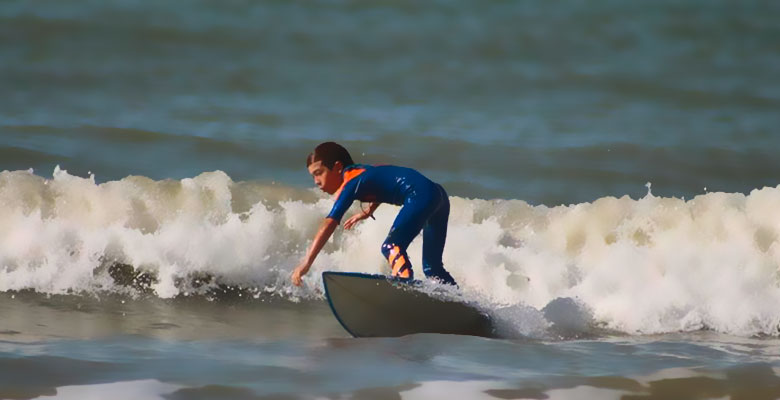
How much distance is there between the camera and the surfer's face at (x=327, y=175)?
6.79 meters

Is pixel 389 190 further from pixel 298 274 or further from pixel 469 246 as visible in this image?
pixel 469 246

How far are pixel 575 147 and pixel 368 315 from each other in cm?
758

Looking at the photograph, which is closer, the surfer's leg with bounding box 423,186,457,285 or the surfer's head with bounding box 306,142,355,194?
the surfer's head with bounding box 306,142,355,194

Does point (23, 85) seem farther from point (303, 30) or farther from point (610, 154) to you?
point (610, 154)

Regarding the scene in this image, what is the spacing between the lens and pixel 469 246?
9.31 m

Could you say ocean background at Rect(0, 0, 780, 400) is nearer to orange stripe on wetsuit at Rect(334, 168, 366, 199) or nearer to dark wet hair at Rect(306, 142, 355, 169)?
orange stripe on wetsuit at Rect(334, 168, 366, 199)

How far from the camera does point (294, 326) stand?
295 inches

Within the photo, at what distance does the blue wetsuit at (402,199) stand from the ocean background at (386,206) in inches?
23.9

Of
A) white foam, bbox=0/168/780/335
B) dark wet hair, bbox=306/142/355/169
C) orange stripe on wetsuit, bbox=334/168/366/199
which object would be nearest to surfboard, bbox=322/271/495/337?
orange stripe on wetsuit, bbox=334/168/366/199

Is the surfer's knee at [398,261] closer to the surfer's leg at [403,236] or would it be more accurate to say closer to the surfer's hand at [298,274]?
the surfer's leg at [403,236]

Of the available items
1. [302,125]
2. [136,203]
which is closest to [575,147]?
[302,125]

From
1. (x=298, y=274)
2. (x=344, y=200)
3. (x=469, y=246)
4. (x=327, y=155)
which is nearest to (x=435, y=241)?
(x=344, y=200)

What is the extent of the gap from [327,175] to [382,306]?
89 centimetres

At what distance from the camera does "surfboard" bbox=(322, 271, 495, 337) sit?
6656 millimetres
